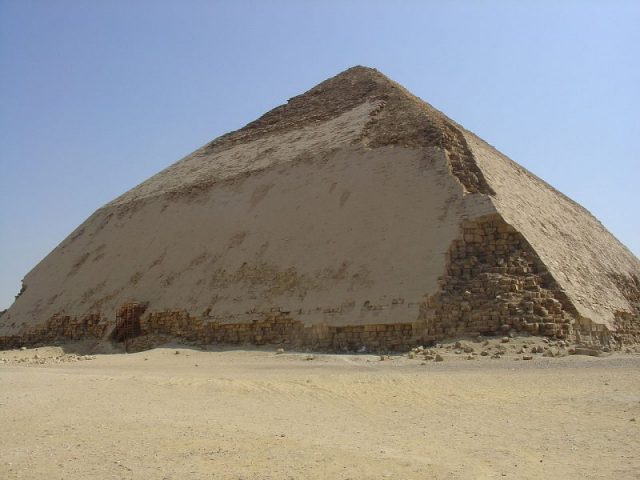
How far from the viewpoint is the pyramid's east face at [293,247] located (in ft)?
43.8

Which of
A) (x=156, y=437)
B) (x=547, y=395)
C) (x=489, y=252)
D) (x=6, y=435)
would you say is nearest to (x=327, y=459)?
(x=156, y=437)

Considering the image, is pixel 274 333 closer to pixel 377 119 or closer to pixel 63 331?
pixel 377 119

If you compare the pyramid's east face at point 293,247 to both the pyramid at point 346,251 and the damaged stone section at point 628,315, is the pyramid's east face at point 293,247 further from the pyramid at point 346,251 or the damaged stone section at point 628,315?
the damaged stone section at point 628,315

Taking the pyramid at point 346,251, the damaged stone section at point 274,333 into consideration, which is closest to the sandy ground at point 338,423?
the damaged stone section at point 274,333

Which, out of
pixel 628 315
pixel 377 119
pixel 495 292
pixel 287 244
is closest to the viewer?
pixel 495 292

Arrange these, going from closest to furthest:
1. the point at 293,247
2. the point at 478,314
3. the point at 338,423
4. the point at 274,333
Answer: the point at 338,423 → the point at 478,314 → the point at 274,333 → the point at 293,247

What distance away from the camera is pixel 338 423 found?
19.5ft

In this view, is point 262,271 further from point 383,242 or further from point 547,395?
point 547,395

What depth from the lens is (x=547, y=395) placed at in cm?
693

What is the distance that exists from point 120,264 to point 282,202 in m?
6.76

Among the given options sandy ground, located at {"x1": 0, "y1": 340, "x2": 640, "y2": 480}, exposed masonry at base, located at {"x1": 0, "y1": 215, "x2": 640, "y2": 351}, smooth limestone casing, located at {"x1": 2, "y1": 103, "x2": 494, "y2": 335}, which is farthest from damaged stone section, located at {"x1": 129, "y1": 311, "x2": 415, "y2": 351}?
sandy ground, located at {"x1": 0, "y1": 340, "x2": 640, "y2": 480}

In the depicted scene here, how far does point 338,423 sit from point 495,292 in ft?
23.2

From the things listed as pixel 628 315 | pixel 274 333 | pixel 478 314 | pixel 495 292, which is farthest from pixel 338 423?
pixel 628 315

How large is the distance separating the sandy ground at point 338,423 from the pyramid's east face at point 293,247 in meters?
3.59
